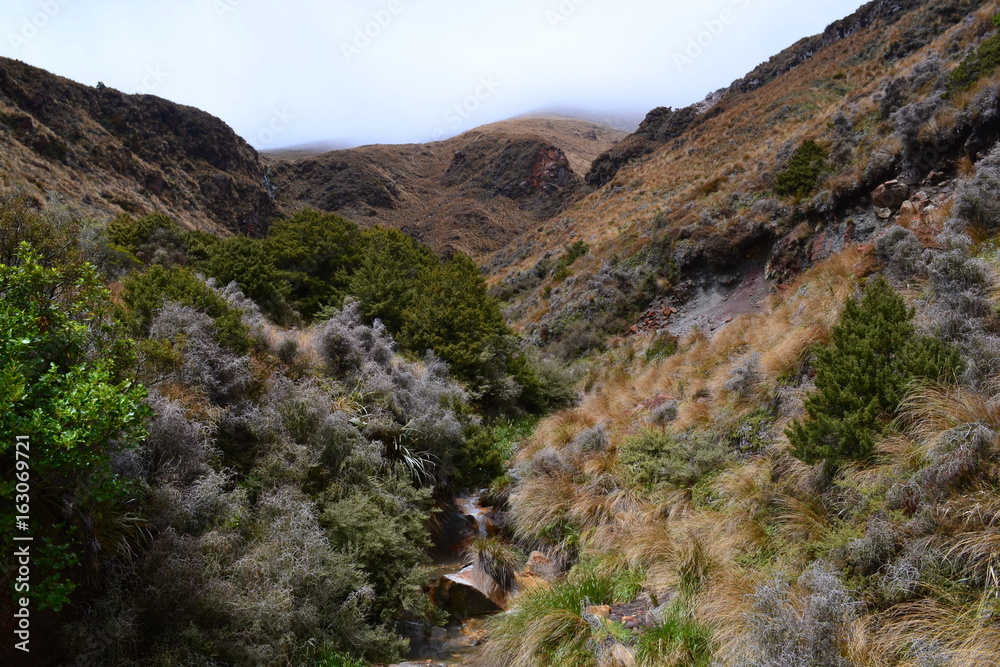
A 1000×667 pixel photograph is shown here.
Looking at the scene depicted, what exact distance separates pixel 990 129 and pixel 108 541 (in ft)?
46.2

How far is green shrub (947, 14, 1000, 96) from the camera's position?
10117 millimetres

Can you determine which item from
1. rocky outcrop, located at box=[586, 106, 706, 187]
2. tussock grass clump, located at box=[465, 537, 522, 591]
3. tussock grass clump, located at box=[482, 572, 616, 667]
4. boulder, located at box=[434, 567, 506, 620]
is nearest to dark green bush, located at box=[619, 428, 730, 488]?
tussock grass clump, located at box=[482, 572, 616, 667]

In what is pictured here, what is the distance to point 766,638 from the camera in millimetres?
3600

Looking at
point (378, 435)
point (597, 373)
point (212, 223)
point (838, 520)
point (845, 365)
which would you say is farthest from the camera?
point (212, 223)

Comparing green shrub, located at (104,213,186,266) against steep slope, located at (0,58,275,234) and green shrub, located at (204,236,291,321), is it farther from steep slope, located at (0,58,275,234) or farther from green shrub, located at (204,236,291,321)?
steep slope, located at (0,58,275,234)

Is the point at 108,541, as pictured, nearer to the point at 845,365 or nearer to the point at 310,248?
the point at 845,365

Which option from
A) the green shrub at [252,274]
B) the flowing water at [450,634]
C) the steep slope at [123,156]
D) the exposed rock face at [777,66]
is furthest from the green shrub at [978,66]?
the steep slope at [123,156]

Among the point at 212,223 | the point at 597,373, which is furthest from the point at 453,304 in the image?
the point at 212,223

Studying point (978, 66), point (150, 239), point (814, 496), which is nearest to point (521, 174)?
point (150, 239)

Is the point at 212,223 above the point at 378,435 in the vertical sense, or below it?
above

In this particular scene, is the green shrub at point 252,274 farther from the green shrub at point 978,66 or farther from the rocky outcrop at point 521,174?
the rocky outcrop at point 521,174

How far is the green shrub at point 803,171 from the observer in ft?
46.1

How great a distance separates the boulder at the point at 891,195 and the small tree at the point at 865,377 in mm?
6509

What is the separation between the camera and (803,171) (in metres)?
14.4
